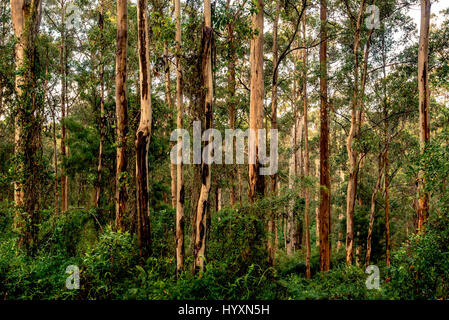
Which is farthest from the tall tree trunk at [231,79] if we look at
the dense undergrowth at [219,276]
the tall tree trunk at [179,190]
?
the dense undergrowth at [219,276]

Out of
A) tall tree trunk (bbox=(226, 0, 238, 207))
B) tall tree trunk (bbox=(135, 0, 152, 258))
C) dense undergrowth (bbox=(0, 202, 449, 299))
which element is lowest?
dense undergrowth (bbox=(0, 202, 449, 299))

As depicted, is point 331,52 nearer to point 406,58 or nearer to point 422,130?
point 406,58

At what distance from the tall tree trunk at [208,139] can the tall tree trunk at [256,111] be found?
5.22 ft

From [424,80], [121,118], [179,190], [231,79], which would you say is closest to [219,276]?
[179,190]

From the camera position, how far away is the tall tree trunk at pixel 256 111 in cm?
679

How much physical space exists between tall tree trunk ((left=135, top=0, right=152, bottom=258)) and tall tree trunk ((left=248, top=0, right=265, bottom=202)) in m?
2.60

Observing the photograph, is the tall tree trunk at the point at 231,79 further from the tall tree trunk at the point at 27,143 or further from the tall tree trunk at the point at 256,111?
the tall tree trunk at the point at 27,143

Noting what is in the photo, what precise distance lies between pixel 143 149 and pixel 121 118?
1469 mm

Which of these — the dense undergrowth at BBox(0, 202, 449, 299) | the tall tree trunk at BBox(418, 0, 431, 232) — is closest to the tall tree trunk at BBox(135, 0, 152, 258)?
the dense undergrowth at BBox(0, 202, 449, 299)

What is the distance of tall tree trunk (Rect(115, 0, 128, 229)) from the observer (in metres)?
6.43

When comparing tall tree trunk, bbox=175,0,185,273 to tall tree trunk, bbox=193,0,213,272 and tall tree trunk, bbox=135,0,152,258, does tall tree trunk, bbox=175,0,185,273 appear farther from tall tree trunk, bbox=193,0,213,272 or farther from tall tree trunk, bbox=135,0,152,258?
tall tree trunk, bbox=135,0,152,258

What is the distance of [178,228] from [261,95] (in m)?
4.15

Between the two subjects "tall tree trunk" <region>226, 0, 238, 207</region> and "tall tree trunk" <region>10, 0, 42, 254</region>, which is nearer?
"tall tree trunk" <region>10, 0, 42, 254</region>

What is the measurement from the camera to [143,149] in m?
5.82
